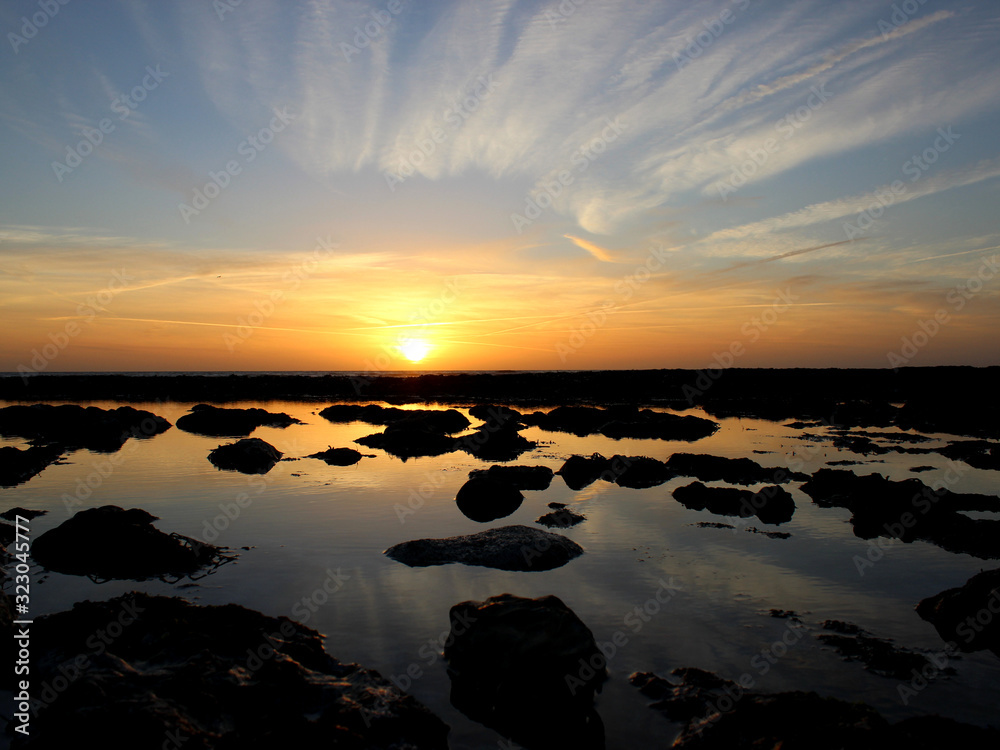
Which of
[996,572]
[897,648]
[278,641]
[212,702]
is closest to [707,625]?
[897,648]

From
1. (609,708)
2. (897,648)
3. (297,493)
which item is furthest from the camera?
(297,493)

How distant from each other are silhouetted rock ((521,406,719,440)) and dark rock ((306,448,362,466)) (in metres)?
15.8

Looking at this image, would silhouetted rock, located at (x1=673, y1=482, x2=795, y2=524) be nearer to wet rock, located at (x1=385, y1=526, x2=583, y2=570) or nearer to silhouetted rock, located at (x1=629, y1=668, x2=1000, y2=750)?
wet rock, located at (x1=385, y1=526, x2=583, y2=570)

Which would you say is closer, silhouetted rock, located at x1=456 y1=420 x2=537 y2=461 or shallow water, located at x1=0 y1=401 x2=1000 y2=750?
shallow water, located at x1=0 y1=401 x2=1000 y2=750

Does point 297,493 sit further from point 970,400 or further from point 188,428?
point 970,400

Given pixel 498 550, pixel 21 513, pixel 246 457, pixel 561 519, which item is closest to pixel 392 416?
pixel 246 457

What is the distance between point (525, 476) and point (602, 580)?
9503mm

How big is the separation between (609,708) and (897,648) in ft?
14.3

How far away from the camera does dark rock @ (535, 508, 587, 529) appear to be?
1421 centimetres

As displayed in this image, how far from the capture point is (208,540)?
41.3 feet

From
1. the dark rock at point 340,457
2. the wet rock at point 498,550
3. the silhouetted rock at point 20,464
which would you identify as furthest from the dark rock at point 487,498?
the silhouetted rock at point 20,464

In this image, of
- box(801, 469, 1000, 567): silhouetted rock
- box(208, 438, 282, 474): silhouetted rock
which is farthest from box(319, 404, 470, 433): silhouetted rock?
box(801, 469, 1000, 567): silhouetted rock

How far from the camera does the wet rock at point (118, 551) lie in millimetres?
10539

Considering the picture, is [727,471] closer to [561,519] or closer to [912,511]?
[912,511]
